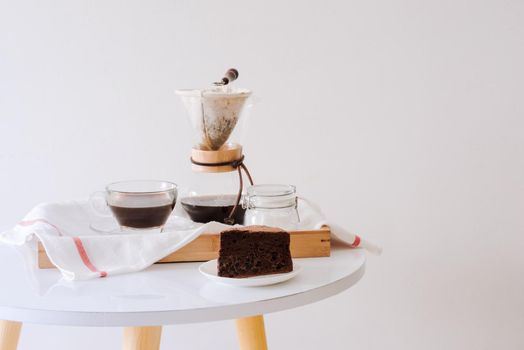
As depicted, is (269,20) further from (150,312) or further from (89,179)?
(150,312)

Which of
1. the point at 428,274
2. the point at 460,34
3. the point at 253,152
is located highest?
the point at 460,34

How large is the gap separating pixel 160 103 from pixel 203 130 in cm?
71

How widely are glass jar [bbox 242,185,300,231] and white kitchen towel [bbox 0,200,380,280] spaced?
47 millimetres

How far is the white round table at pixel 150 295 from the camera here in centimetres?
104

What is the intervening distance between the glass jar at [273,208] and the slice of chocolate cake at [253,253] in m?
0.14

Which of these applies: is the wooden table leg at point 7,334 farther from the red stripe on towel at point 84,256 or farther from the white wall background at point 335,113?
the white wall background at point 335,113

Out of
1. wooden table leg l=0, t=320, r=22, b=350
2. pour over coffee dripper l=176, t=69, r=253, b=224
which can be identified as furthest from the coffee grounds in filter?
wooden table leg l=0, t=320, r=22, b=350

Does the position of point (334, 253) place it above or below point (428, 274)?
above

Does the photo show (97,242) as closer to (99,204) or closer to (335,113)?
(99,204)

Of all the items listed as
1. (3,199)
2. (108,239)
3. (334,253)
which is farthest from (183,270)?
(3,199)

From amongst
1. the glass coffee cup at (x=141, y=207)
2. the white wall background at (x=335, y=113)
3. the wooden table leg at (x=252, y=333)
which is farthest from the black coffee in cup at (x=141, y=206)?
the white wall background at (x=335, y=113)

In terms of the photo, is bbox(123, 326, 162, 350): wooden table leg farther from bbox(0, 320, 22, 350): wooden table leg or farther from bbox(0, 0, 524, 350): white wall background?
bbox(0, 0, 524, 350): white wall background

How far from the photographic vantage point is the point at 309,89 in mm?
2078

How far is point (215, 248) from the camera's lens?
4.19ft
